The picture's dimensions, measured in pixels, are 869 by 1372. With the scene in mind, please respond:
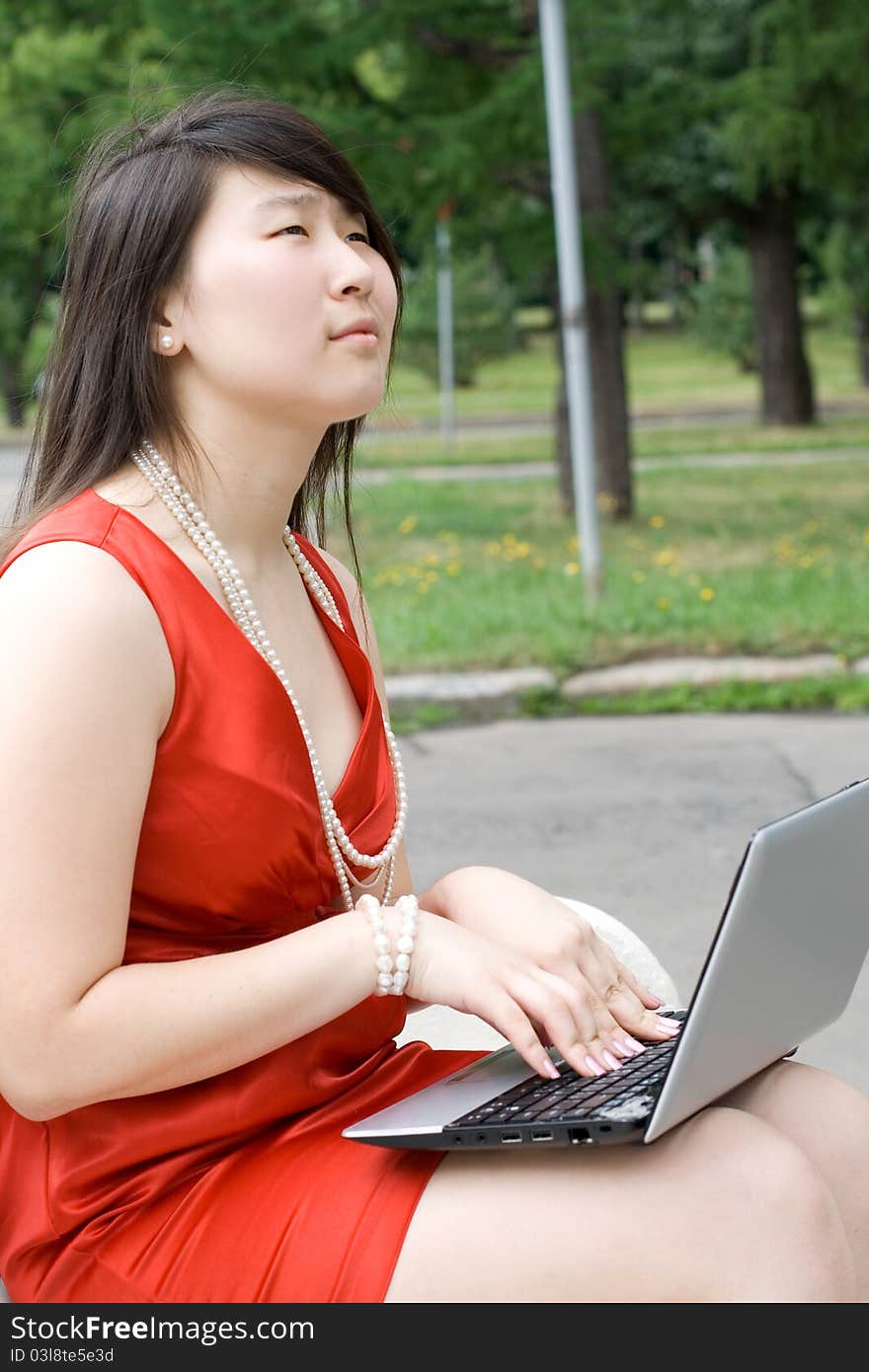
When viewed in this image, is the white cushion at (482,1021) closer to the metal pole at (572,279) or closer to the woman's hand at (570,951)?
the woman's hand at (570,951)

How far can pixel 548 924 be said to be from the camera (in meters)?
1.85

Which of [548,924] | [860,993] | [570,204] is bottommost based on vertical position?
[860,993]

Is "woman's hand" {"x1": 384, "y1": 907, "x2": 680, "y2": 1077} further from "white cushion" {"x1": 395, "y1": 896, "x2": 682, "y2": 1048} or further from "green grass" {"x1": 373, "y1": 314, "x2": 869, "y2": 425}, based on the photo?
"green grass" {"x1": 373, "y1": 314, "x2": 869, "y2": 425}

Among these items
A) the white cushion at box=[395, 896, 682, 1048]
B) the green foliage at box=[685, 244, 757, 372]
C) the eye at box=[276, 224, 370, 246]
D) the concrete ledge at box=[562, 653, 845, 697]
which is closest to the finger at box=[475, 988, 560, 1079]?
the white cushion at box=[395, 896, 682, 1048]

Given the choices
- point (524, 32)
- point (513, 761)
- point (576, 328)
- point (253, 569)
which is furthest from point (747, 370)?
point (253, 569)

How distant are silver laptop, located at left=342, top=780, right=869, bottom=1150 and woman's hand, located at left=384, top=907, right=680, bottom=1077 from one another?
0.03m

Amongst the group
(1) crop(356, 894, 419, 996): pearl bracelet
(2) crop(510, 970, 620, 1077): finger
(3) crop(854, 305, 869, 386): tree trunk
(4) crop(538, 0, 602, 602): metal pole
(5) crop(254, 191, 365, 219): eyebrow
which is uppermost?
(5) crop(254, 191, 365, 219): eyebrow

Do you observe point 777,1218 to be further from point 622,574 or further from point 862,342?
point 862,342

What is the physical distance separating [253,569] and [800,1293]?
923 millimetres

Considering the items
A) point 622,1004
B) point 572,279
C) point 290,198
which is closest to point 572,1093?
point 622,1004

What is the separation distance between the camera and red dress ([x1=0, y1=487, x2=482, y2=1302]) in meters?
1.63

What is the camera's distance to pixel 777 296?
63.7ft
